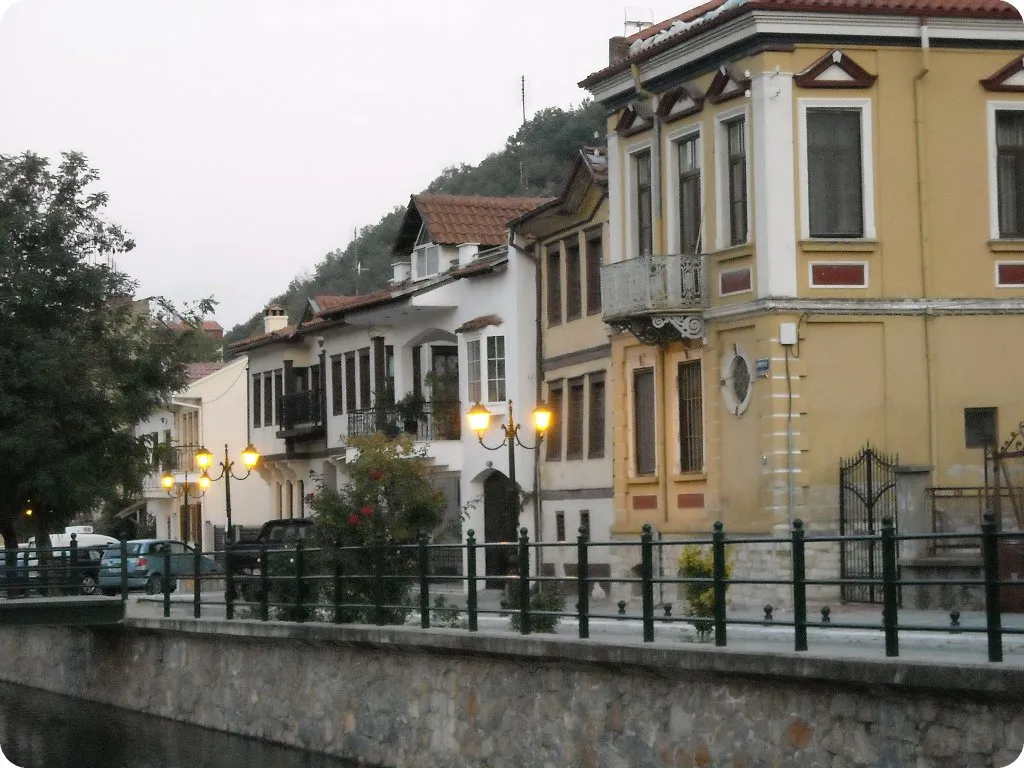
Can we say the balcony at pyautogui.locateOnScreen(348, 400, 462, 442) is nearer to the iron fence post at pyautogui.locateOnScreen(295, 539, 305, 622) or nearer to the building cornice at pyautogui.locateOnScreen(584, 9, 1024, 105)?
the building cornice at pyautogui.locateOnScreen(584, 9, 1024, 105)

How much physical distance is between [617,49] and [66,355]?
491 inches

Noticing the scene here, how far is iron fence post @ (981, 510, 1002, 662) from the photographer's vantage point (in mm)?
13984

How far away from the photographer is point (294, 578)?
88.1 feet

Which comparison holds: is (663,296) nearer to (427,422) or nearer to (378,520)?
(378,520)

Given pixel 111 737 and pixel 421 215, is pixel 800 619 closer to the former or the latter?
pixel 111 737

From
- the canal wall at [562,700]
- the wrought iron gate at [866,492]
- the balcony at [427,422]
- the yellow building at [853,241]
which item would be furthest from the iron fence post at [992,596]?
the balcony at [427,422]

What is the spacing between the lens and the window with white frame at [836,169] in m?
29.3

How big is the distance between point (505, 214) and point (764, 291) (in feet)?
66.6

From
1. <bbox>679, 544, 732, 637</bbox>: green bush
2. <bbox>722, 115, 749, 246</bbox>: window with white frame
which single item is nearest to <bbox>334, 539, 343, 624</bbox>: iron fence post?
<bbox>679, 544, 732, 637</bbox>: green bush

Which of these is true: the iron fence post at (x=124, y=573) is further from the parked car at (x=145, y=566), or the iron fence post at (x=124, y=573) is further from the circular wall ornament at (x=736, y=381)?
the circular wall ornament at (x=736, y=381)

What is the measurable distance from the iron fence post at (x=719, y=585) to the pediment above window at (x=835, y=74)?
13134mm

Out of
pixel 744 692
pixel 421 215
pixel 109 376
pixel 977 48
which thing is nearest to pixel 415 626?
pixel 744 692

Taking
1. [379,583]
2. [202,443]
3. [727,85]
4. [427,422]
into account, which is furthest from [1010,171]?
[202,443]

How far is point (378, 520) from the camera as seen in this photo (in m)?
27.3
